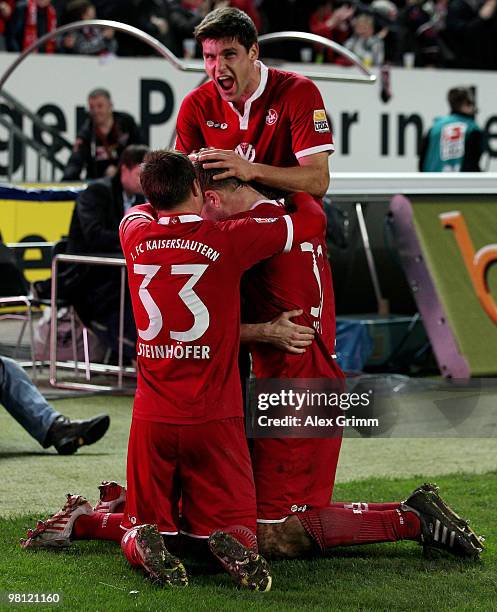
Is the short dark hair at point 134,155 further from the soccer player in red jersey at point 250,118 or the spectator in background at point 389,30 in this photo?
the spectator in background at point 389,30

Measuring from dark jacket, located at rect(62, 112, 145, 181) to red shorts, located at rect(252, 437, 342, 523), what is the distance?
25.6 feet

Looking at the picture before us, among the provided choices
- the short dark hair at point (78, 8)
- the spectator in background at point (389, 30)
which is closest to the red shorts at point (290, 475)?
the short dark hair at point (78, 8)

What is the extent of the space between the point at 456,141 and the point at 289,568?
8.88 meters

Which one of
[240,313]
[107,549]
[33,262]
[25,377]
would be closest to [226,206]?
[240,313]

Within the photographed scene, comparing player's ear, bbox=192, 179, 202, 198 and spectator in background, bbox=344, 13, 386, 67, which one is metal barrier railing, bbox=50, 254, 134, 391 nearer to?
player's ear, bbox=192, 179, 202, 198

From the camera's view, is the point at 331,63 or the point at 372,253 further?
the point at 331,63

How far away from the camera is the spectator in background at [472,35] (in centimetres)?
1853

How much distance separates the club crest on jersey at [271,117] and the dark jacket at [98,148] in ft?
24.4

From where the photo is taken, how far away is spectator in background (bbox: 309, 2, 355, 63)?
17.5 m

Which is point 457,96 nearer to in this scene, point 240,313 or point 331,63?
point 331,63

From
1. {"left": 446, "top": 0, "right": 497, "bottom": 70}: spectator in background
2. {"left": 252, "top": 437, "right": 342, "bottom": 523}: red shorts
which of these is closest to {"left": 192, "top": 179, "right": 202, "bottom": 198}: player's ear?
{"left": 252, "top": 437, "right": 342, "bottom": 523}: red shorts

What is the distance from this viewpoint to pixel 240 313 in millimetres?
4984

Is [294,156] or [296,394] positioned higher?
[294,156]

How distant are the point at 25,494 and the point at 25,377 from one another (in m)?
1.00
